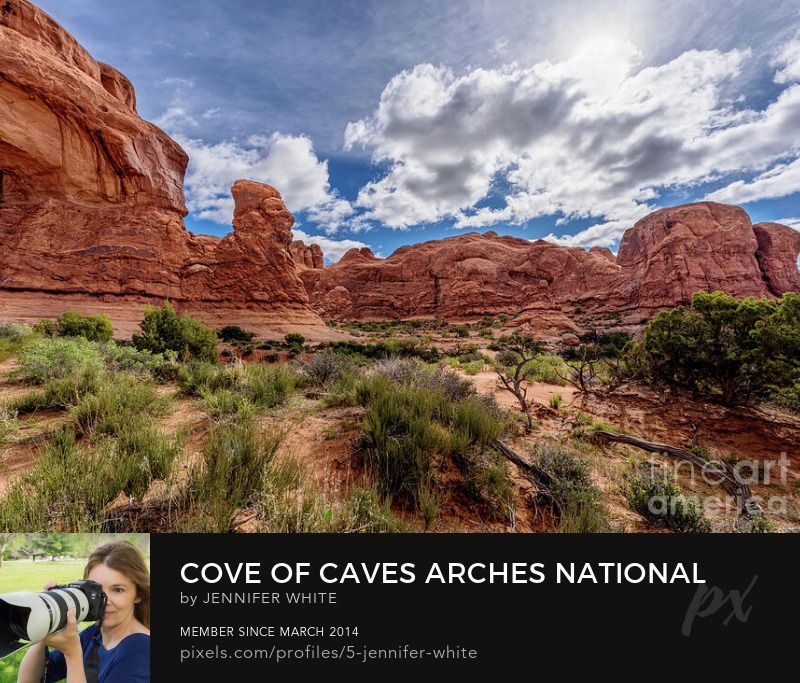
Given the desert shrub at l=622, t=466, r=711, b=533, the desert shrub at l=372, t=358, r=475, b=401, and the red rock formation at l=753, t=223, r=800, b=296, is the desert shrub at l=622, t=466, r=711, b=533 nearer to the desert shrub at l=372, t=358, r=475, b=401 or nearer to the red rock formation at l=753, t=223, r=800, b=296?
the desert shrub at l=372, t=358, r=475, b=401

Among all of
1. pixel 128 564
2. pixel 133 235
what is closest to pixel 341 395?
pixel 128 564

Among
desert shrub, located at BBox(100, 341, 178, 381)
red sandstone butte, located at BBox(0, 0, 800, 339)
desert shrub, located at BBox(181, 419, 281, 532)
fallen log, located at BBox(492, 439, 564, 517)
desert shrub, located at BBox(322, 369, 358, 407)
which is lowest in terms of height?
fallen log, located at BBox(492, 439, 564, 517)

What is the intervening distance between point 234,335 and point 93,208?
18490 millimetres

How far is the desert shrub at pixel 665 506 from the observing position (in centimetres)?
272

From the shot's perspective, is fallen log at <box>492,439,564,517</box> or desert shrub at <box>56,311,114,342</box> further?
desert shrub at <box>56,311,114,342</box>

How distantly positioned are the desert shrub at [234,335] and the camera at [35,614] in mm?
27294

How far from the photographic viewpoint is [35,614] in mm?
1094

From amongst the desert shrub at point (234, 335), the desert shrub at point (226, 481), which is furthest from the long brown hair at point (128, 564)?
the desert shrub at point (234, 335)

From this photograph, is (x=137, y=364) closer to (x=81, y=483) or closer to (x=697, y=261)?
(x=81, y=483)

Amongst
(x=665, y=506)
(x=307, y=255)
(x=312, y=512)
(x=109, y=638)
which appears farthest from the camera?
(x=307, y=255)

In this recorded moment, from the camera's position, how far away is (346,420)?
406cm

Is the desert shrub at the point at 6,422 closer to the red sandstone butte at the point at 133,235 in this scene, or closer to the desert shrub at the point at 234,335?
the desert shrub at the point at 234,335

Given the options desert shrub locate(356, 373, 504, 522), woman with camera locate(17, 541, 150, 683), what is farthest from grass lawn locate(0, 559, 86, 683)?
desert shrub locate(356, 373, 504, 522)

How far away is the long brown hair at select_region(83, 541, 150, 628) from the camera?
1.30 m
